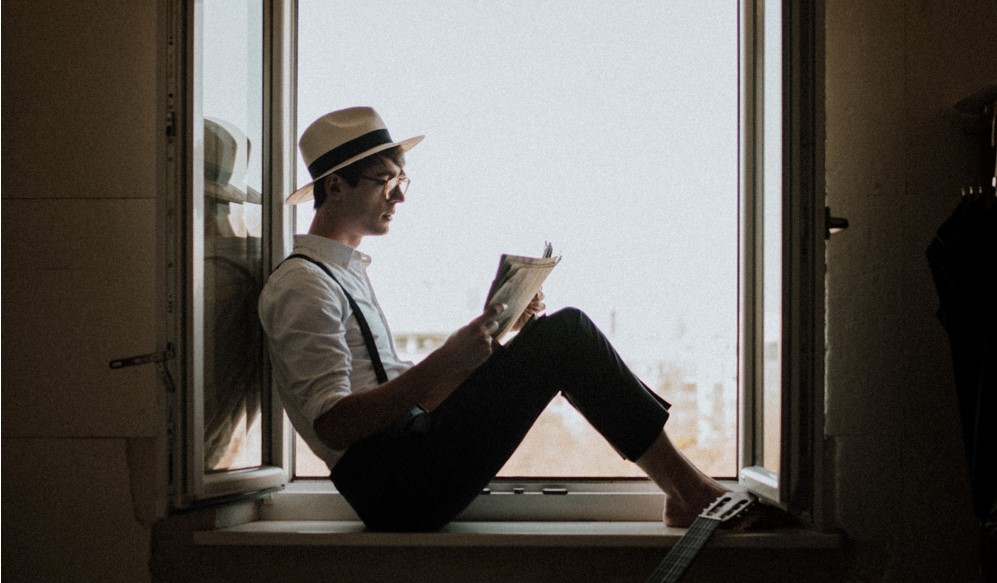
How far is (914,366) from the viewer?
1966 mm

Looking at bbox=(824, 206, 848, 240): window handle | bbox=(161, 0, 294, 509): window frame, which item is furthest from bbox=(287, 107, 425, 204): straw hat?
bbox=(824, 206, 848, 240): window handle

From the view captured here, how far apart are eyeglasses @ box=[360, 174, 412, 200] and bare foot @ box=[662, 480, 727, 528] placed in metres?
0.89

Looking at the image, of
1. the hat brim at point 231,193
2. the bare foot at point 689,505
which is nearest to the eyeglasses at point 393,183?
the hat brim at point 231,193

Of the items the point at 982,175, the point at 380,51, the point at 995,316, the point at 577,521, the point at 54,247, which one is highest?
the point at 380,51

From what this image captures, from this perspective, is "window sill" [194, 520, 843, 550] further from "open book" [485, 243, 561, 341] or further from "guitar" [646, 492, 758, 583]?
"open book" [485, 243, 561, 341]

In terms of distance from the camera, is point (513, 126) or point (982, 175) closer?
point (982, 175)

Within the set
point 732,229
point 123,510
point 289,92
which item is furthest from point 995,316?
point 123,510

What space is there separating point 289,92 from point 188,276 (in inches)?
28.1

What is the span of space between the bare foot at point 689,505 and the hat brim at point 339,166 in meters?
0.95

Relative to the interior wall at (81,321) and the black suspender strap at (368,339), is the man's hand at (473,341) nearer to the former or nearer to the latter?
the black suspender strap at (368,339)

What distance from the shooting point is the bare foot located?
1813mm

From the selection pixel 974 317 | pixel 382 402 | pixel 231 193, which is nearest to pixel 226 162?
pixel 231 193

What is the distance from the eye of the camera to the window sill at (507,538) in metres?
1.73

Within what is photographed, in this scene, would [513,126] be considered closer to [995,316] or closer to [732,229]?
[732,229]
